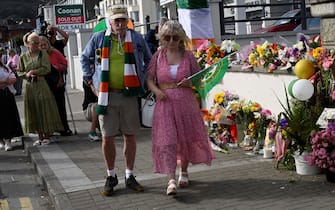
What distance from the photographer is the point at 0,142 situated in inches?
376

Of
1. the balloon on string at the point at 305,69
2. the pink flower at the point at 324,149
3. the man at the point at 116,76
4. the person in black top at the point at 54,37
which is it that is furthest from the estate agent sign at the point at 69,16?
the pink flower at the point at 324,149

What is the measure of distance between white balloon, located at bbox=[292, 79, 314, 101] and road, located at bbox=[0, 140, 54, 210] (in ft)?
9.46

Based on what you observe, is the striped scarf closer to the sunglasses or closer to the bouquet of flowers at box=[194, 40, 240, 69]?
the sunglasses

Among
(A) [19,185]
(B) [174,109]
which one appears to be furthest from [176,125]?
(A) [19,185]

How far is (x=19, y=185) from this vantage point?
7008mm

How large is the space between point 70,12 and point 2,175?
11.6m

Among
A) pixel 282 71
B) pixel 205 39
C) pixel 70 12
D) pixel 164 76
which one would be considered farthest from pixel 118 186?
pixel 70 12

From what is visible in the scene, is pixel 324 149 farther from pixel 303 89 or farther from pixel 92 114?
pixel 92 114

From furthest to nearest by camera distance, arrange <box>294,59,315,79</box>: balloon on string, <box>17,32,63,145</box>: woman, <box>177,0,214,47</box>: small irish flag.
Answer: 1. <box>177,0,214,47</box>: small irish flag
2. <box>17,32,63,145</box>: woman
3. <box>294,59,315,79</box>: balloon on string

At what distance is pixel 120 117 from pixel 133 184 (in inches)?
28.0

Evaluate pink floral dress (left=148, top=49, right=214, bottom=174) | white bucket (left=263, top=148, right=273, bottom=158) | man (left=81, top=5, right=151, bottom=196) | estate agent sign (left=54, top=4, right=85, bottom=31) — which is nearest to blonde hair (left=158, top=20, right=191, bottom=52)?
pink floral dress (left=148, top=49, right=214, bottom=174)

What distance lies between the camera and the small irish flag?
8953 millimetres

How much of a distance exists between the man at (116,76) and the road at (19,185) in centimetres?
116

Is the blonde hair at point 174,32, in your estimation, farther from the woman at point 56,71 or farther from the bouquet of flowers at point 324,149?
the woman at point 56,71
